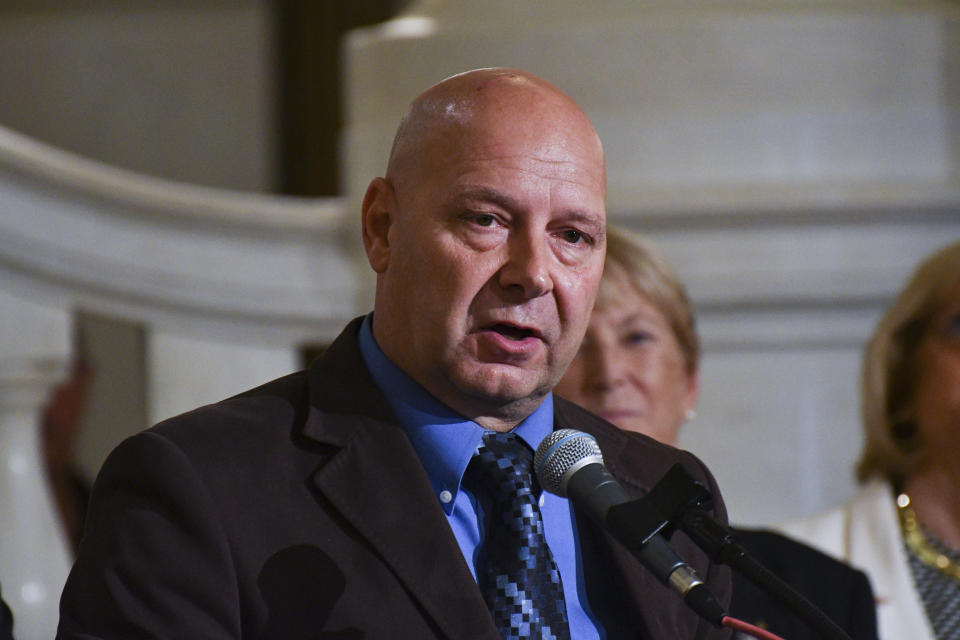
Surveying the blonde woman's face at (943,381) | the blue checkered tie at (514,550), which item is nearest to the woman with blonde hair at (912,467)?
the blonde woman's face at (943,381)

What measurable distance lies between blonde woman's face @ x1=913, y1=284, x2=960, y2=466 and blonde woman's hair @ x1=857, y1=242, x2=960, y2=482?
0.03 meters

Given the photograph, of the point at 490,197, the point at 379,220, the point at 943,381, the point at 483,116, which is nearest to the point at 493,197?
the point at 490,197

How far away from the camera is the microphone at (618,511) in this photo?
5.83 feet

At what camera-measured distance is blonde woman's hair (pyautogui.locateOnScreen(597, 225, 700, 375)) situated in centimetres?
348

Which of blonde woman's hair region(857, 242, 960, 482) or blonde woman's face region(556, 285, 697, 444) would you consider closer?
blonde woman's face region(556, 285, 697, 444)

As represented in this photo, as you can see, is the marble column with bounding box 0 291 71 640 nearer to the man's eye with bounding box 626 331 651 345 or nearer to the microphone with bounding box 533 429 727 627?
the man's eye with bounding box 626 331 651 345

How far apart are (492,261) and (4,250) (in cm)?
200

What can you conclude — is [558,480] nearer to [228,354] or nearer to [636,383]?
[636,383]

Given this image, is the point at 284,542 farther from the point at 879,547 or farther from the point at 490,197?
the point at 879,547

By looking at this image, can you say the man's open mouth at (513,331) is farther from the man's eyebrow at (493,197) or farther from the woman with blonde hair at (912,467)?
the woman with blonde hair at (912,467)

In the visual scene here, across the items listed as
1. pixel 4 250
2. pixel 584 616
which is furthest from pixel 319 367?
pixel 4 250

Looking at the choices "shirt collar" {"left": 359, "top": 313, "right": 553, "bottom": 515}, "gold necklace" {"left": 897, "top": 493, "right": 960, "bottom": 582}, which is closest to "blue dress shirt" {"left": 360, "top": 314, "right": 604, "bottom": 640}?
"shirt collar" {"left": 359, "top": 313, "right": 553, "bottom": 515}

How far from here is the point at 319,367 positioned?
2.24 m

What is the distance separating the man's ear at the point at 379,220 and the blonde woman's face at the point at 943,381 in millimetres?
1796
